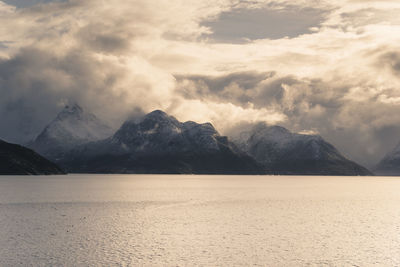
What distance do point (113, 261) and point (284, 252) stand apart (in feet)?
79.0

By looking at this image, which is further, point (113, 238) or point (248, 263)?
point (113, 238)

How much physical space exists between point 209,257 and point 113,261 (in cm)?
1276

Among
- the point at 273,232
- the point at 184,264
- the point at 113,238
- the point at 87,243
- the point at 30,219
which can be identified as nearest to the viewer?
the point at 184,264

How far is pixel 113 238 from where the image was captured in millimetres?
69688

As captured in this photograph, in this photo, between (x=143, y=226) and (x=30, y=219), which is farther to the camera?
(x=30, y=219)

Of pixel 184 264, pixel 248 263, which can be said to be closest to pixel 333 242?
pixel 248 263

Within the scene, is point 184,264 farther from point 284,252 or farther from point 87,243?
point 87,243

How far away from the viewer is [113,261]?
172 feet

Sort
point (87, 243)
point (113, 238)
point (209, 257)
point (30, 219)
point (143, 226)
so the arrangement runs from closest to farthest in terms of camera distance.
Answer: point (209, 257)
point (87, 243)
point (113, 238)
point (143, 226)
point (30, 219)

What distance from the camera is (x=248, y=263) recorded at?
171 ft

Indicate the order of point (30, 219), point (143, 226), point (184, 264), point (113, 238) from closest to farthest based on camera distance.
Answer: point (184, 264) < point (113, 238) < point (143, 226) < point (30, 219)

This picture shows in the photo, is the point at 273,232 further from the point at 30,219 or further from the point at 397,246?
the point at 30,219

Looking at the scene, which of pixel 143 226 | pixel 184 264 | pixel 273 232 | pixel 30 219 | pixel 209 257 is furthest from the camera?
pixel 30 219

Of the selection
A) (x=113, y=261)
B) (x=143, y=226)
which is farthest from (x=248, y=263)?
(x=143, y=226)
